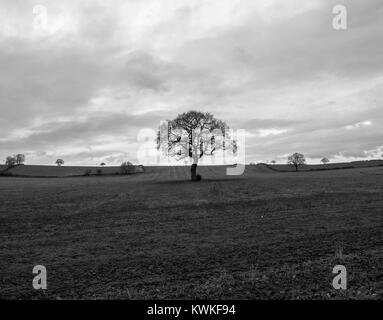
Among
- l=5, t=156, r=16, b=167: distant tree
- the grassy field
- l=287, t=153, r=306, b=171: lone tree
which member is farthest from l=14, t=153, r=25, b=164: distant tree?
the grassy field

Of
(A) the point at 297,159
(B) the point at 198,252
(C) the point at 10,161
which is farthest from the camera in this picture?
(C) the point at 10,161

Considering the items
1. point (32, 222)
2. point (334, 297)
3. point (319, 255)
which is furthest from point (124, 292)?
point (32, 222)

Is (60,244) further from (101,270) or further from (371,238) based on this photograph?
(371,238)

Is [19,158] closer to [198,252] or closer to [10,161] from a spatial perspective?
[10,161]

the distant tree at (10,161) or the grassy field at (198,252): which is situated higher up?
the distant tree at (10,161)

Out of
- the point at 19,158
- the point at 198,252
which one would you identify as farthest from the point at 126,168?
the point at 198,252

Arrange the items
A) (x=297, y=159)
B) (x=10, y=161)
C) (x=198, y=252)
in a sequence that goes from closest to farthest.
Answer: (x=198, y=252), (x=297, y=159), (x=10, y=161)

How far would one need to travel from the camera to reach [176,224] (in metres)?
19.6

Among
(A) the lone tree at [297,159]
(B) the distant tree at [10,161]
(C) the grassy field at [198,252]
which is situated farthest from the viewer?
(B) the distant tree at [10,161]

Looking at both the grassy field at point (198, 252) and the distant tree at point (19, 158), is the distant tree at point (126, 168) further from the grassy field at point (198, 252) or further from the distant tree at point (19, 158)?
the grassy field at point (198, 252)

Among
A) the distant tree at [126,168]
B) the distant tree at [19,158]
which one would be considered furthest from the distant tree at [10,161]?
the distant tree at [126,168]

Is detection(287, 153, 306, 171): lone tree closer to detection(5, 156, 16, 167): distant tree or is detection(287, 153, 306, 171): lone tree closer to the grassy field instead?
the grassy field

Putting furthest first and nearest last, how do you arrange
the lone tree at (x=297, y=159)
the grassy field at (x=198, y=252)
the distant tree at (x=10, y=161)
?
the distant tree at (x=10, y=161), the lone tree at (x=297, y=159), the grassy field at (x=198, y=252)
